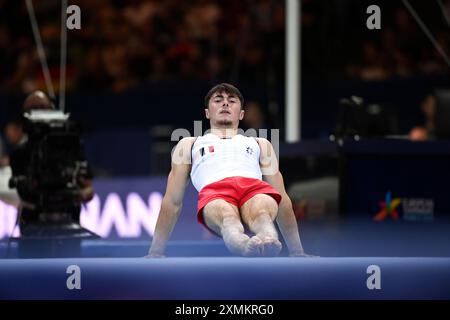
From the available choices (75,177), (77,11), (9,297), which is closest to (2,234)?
(75,177)

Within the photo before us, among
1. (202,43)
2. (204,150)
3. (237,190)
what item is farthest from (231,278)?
(202,43)

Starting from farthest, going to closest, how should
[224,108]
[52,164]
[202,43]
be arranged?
[202,43], [52,164], [224,108]

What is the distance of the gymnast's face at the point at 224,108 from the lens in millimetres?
5621

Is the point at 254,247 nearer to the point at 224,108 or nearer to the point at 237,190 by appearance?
the point at 237,190

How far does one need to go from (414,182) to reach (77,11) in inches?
103

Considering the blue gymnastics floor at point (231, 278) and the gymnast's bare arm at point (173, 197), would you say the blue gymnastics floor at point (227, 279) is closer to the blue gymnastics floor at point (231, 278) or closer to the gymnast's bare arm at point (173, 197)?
the blue gymnastics floor at point (231, 278)

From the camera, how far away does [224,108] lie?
221 inches

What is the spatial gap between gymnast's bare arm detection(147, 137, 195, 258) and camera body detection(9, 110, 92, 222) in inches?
41.6

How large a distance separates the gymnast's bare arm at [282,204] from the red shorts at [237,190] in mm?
83

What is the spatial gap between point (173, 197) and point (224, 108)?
19.5 inches

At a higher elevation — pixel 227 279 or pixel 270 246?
pixel 270 246

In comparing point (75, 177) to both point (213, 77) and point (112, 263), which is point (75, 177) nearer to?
point (112, 263)

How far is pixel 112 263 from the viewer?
5449mm

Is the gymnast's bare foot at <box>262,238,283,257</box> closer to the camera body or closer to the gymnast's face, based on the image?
the gymnast's face
